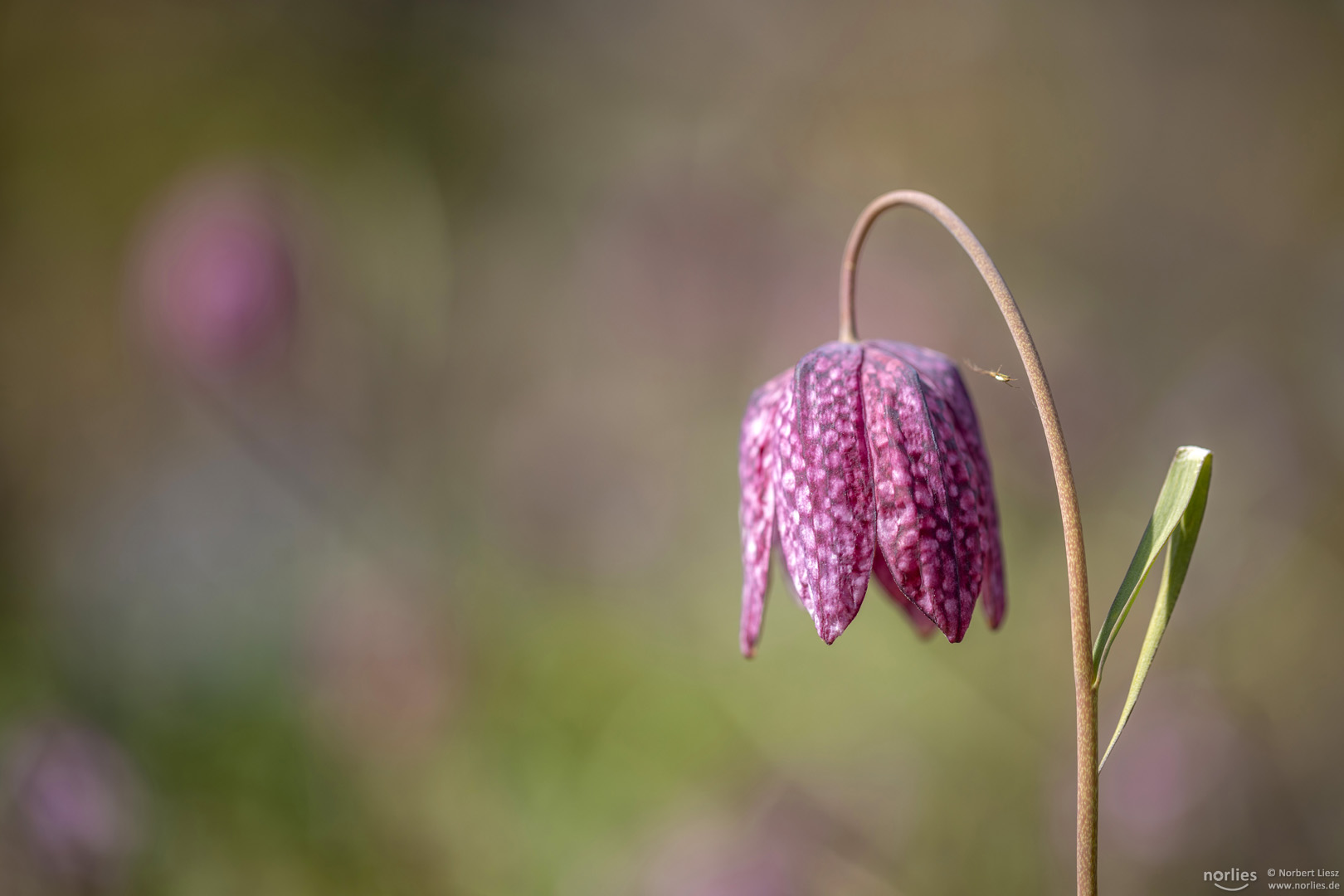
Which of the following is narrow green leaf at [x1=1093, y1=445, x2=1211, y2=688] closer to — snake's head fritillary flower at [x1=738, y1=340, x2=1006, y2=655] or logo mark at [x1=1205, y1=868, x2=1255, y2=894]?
snake's head fritillary flower at [x1=738, y1=340, x2=1006, y2=655]

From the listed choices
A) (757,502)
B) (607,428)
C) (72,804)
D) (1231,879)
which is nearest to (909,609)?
(757,502)

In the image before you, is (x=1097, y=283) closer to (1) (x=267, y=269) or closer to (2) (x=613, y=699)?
(2) (x=613, y=699)

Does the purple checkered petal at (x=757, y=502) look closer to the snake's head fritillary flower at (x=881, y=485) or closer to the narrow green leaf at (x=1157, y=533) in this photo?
the snake's head fritillary flower at (x=881, y=485)

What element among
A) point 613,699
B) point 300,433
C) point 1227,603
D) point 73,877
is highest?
point 1227,603

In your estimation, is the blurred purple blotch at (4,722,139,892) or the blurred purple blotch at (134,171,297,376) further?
the blurred purple blotch at (134,171,297,376)

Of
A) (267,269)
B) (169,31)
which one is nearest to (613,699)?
(267,269)

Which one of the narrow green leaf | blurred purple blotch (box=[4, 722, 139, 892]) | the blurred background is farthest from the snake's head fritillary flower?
blurred purple blotch (box=[4, 722, 139, 892])
